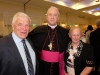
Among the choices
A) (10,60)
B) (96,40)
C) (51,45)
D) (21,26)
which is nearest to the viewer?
(10,60)

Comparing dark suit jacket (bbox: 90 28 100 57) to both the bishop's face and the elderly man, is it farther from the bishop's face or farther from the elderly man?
the bishop's face

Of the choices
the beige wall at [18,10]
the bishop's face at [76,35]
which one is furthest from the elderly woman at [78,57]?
the beige wall at [18,10]

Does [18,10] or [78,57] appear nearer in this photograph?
[78,57]

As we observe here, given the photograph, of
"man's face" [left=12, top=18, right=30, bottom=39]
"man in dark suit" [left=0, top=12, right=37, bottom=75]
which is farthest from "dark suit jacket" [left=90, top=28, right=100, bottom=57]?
"man's face" [left=12, top=18, right=30, bottom=39]

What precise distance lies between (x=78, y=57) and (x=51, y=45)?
0.44 metres

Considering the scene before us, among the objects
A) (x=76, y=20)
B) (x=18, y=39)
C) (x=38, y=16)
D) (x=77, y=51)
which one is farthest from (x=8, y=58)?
(x=76, y=20)

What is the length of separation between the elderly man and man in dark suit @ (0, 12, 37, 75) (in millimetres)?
457

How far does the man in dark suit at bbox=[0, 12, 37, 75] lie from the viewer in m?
1.42

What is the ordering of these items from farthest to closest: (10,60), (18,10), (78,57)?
(18,10)
(78,57)
(10,60)

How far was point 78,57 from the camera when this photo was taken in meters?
1.91

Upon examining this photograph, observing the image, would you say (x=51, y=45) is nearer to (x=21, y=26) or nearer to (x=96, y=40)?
(x=21, y=26)

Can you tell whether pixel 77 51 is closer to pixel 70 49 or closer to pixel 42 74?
pixel 70 49

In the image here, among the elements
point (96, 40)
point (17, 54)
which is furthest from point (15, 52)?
point (96, 40)

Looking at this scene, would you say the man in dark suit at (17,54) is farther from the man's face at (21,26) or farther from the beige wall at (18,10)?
the beige wall at (18,10)
